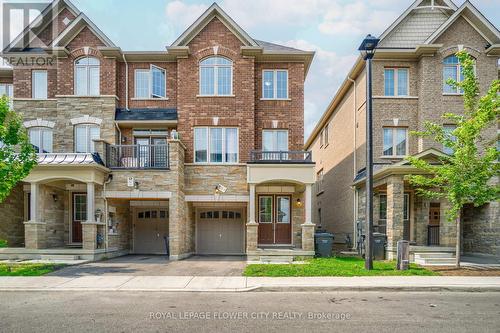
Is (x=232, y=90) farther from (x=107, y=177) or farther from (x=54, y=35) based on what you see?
(x=54, y=35)

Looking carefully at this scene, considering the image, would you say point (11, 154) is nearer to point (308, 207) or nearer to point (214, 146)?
point (214, 146)

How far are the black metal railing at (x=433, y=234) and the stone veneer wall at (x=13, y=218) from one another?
781 inches

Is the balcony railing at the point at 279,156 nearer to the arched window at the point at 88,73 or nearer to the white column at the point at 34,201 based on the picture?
the arched window at the point at 88,73

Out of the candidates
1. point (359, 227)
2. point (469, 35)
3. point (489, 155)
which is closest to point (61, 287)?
point (359, 227)

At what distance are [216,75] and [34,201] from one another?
32.6 ft

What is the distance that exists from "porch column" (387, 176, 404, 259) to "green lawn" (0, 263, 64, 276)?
13190 millimetres

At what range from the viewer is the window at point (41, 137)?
1886 cm

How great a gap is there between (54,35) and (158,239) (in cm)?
1219

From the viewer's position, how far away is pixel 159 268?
13758 millimetres

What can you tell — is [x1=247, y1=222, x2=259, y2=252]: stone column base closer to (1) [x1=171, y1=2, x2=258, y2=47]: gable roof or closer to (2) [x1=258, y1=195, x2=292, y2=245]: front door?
(2) [x1=258, y1=195, x2=292, y2=245]: front door

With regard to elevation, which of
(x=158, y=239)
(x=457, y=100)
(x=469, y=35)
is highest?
(x=469, y=35)

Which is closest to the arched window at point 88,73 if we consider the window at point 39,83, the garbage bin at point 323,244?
the window at point 39,83

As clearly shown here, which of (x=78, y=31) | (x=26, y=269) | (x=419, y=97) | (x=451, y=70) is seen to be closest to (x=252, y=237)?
(x=26, y=269)

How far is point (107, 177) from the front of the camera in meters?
16.6
